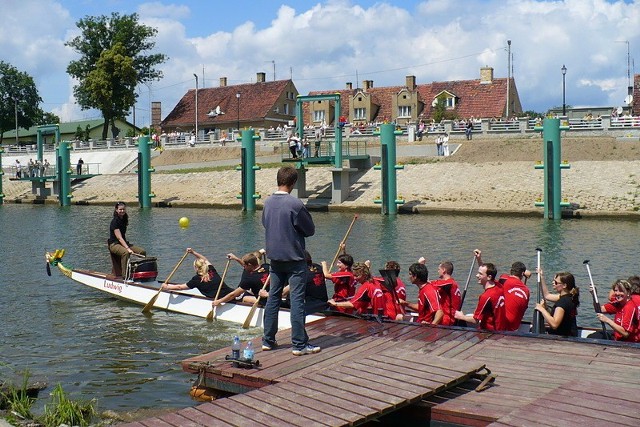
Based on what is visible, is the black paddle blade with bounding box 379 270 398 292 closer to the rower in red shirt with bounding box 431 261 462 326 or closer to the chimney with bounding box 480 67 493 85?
the rower in red shirt with bounding box 431 261 462 326

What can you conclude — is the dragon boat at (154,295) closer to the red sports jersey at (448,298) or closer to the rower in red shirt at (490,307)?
the red sports jersey at (448,298)

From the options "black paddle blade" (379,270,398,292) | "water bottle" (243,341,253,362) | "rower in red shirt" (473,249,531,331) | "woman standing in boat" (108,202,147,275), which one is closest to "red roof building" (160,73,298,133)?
"woman standing in boat" (108,202,147,275)

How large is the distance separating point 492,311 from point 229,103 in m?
74.8

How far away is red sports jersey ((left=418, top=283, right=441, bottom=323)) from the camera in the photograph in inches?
455

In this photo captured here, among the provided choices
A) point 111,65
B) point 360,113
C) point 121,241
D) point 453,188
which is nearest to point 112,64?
point 111,65

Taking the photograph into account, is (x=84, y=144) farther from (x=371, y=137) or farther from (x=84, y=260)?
(x=84, y=260)

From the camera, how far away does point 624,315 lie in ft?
34.4

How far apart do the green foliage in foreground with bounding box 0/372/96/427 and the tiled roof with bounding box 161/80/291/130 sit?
71176mm

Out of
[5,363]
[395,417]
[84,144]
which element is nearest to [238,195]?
[84,144]

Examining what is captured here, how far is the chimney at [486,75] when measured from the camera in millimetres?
73000

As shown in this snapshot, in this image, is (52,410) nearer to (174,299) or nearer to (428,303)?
(428,303)

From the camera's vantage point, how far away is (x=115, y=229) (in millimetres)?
17516

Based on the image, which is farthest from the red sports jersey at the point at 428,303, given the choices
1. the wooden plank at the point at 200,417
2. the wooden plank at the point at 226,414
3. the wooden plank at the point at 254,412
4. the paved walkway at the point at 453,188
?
the paved walkway at the point at 453,188

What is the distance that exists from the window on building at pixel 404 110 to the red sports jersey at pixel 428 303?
64103 millimetres
